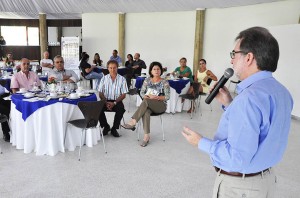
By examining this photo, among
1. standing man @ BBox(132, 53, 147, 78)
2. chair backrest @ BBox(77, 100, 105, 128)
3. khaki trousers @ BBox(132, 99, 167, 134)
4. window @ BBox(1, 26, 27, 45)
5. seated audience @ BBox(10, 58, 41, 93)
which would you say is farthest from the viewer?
window @ BBox(1, 26, 27, 45)

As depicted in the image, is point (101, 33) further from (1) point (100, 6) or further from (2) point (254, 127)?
(2) point (254, 127)

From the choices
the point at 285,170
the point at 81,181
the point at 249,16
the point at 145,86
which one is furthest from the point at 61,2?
the point at 285,170

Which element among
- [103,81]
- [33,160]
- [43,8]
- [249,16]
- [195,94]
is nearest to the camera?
[33,160]

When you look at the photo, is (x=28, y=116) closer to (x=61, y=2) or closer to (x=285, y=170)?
(x=285, y=170)

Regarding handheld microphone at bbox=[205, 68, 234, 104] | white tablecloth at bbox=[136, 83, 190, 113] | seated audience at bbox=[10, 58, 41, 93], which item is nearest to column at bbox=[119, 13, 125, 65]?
white tablecloth at bbox=[136, 83, 190, 113]

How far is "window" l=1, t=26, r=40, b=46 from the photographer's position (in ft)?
49.5

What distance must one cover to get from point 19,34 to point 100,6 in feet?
23.0

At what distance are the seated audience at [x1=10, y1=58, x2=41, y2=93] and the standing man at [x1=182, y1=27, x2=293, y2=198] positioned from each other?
13.9 ft

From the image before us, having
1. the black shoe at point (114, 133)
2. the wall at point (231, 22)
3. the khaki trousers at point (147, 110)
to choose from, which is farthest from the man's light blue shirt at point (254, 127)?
the wall at point (231, 22)

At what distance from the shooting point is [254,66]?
120 cm

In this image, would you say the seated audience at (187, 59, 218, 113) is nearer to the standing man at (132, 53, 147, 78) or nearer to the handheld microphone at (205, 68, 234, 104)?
the standing man at (132, 53, 147, 78)

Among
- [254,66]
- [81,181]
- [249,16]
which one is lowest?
[81,181]

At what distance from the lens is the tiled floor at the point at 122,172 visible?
9.57 ft

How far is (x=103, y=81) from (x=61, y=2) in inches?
305
